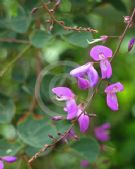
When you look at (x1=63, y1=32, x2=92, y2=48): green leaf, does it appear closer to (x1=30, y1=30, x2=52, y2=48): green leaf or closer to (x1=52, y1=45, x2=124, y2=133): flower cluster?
(x1=30, y1=30, x2=52, y2=48): green leaf

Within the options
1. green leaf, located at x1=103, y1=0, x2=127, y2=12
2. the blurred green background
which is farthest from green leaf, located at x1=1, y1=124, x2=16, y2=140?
green leaf, located at x1=103, y1=0, x2=127, y2=12

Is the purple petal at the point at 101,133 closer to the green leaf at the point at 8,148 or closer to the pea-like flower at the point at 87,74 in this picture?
the green leaf at the point at 8,148

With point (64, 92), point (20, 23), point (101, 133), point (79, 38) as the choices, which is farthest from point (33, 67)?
point (64, 92)

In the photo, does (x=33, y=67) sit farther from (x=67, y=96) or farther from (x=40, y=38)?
(x=67, y=96)

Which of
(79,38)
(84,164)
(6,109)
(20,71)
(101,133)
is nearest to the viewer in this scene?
(79,38)

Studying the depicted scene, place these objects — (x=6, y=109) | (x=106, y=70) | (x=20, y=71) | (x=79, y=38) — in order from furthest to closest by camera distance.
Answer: (x=20, y=71)
(x=6, y=109)
(x=79, y=38)
(x=106, y=70)

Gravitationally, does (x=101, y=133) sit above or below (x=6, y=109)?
below

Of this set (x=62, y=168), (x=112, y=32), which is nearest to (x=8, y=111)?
(x=62, y=168)

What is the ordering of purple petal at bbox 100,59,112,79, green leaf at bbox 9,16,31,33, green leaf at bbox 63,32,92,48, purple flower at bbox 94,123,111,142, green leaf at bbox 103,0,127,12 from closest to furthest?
purple petal at bbox 100,59,112,79 → green leaf at bbox 63,32,92,48 → green leaf at bbox 9,16,31,33 → green leaf at bbox 103,0,127,12 → purple flower at bbox 94,123,111,142
